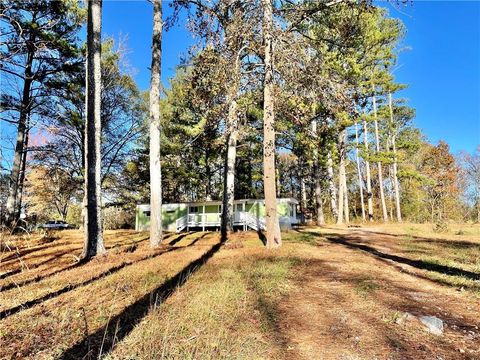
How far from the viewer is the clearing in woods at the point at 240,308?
10.7 feet

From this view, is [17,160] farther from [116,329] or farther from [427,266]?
[427,266]

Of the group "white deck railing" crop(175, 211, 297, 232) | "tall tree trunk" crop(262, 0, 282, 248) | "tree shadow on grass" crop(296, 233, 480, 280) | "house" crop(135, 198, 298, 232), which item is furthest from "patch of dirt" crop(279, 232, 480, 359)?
"white deck railing" crop(175, 211, 297, 232)

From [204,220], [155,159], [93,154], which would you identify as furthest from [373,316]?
[204,220]

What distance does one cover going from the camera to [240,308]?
4.44 m

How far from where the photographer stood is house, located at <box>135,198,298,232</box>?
21.6 metres

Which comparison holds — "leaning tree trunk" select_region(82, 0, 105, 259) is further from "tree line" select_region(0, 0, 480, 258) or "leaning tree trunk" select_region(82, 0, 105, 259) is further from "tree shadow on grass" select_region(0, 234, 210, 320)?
"tree shadow on grass" select_region(0, 234, 210, 320)

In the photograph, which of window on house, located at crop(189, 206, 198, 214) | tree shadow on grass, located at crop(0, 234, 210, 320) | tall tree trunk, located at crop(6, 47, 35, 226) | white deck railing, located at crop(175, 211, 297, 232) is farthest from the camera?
window on house, located at crop(189, 206, 198, 214)

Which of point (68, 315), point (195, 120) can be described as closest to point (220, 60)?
point (68, 315)

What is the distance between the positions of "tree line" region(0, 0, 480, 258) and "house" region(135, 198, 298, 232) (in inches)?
89.1

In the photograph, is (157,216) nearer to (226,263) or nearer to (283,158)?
(226,263)

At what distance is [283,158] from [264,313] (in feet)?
94.2

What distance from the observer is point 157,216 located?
10898mm

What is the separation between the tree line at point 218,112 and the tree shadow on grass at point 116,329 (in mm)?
1463

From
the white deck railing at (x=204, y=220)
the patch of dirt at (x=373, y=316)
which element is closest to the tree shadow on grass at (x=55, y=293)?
the patch of dirt at (x=373, y=316)
